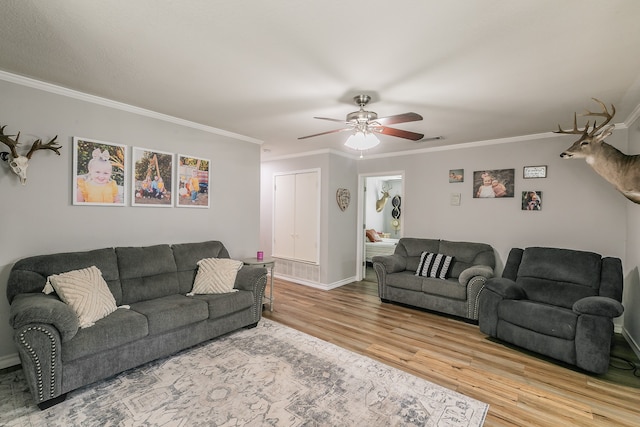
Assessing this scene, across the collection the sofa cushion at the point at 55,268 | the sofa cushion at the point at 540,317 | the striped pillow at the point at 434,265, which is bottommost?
the sofa cushion at the point at 540,317

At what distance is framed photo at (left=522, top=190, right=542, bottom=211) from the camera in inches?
159

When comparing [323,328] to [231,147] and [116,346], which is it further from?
[231,147]

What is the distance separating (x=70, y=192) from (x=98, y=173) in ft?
1.02

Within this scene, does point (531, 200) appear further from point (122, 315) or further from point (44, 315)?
point (44, 315)

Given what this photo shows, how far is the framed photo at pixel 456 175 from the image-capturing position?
185 inches

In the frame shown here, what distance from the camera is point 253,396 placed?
2.23 m

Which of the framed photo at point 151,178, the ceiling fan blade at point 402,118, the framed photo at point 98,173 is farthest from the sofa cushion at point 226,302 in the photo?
the ceiling fan blade at point 402,118

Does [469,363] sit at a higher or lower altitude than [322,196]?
lower

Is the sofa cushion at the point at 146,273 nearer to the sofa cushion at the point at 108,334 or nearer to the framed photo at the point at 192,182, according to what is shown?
the sofa cushion at the point at 108,334

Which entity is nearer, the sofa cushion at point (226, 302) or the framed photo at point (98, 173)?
the framed photo at point (98, 173)

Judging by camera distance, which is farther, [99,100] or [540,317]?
[99,100]

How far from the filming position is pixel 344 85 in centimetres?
257

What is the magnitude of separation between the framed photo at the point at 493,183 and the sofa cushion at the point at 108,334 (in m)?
4.63

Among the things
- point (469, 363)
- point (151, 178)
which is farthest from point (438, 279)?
point (151, 178)
